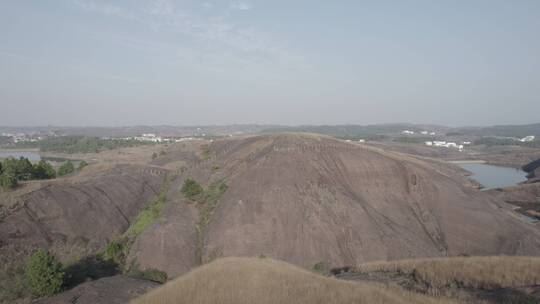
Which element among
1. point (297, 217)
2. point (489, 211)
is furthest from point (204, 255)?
point (489, 211)

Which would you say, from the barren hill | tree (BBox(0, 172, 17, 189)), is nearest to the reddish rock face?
the barren hill

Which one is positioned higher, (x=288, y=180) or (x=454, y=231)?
(x=288, y=180)

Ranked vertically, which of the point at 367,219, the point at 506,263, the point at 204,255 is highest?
the point at 506,263

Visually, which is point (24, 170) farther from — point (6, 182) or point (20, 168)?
point (6, 182)

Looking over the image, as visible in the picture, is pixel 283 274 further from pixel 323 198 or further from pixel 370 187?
pixel 370 187

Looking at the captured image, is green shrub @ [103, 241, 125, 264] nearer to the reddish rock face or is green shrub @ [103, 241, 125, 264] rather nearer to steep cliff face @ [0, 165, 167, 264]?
the reddish rock face

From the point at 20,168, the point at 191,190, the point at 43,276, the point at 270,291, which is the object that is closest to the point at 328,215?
the point at 191,190
